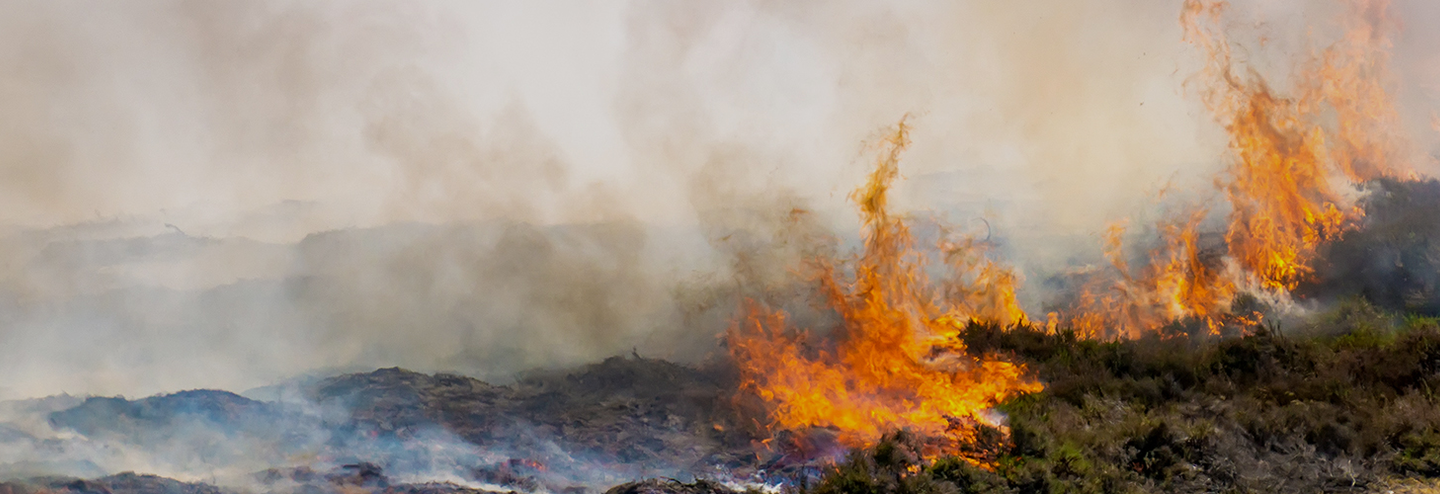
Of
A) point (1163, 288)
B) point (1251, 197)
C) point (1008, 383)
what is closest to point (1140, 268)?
point (1163, 288)

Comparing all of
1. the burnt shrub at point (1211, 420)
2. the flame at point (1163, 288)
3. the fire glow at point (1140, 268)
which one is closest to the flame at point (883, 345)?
the fire glow at point (1140, 268)

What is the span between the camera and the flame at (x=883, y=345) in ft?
36.4

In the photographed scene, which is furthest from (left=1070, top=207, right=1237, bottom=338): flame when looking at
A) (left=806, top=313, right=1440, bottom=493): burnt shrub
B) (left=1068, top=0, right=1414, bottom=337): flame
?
(left=806, top=313, right=1440, bottom=493): burnt shrub

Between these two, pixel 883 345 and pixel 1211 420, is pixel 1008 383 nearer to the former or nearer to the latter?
pixel 883 345

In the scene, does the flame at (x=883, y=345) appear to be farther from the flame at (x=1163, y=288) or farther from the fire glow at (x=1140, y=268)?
the flame at (x=1163, y=288)

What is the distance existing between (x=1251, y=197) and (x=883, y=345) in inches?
251

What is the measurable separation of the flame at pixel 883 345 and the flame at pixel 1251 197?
186cm

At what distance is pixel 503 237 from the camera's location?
1273 centimetres

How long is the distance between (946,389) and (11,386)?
9623mm

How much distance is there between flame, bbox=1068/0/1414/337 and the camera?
1449 cm

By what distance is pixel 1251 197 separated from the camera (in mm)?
14656

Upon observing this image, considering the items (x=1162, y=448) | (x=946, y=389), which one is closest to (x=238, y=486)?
(x=946, y=389)

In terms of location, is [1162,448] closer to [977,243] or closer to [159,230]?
[977,243]

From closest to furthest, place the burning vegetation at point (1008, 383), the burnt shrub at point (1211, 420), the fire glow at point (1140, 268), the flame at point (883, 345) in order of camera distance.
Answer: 1. the burnt shrub at point (1211, 420)
2. the burning vegetation at point (1008, 383)
3. the flame at point (883, 345)
4. the fire glow at point (1140, 268)
